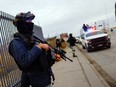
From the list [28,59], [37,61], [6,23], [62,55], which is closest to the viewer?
[28,59]

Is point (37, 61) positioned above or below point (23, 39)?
below

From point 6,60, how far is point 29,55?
358 cm

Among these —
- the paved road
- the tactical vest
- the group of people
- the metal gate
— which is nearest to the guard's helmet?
the group of people

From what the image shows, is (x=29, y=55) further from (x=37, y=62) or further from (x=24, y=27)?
(x=24, y=27)

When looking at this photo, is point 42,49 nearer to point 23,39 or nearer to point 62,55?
point 23,39

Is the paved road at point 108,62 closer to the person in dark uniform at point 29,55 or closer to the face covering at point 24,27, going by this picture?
the person in dark uniform at point 29,55

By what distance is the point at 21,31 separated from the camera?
11.6 feet

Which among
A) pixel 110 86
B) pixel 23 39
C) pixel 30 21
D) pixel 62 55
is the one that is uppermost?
pixel 30 21

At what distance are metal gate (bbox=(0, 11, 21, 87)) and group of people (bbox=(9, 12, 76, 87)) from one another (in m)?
2.56

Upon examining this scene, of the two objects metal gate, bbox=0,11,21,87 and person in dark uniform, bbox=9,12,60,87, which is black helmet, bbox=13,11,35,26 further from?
metal gate, bbox=0,11,21,87

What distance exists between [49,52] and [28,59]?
44cm

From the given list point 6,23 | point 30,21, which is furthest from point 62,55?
point 6,23

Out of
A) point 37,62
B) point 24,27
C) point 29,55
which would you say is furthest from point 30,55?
point 24,27

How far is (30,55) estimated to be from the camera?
3.18m
